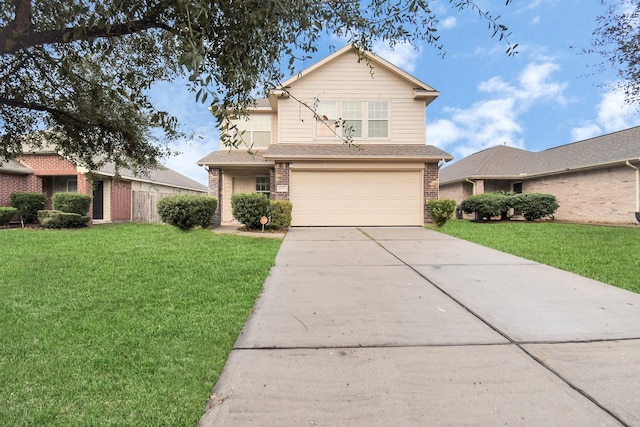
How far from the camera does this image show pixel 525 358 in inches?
114

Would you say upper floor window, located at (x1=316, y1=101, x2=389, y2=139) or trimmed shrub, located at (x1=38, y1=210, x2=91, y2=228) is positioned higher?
upper floor window, located at (x1=316, y1=101, x2=389, y2=139)

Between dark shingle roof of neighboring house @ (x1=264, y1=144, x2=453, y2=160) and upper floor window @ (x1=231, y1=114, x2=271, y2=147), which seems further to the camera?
upper floor window @ (x1=231, y1=114, x2=271, y2=147)

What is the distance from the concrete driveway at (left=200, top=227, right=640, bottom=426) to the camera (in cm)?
221

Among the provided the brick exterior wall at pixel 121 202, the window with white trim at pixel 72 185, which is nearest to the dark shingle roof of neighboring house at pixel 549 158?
the brick exterior wall at pixel 121 202

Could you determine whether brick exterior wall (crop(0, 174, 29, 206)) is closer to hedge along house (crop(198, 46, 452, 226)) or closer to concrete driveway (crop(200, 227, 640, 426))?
hedge along house (crop(198, 46, 452, 226))

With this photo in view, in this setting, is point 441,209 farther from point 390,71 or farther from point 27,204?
point 27,204

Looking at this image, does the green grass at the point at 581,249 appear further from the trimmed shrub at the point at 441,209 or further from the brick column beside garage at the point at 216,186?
the brick column beside garage at the point at 216,186

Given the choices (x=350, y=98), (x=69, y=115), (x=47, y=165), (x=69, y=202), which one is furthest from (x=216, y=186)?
(x=69, y=115)

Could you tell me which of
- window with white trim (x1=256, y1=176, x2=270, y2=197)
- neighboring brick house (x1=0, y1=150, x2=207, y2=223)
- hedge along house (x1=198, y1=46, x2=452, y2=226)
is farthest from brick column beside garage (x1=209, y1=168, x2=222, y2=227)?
neighboring brick house (x1=0, y1=150, x2=207, y2=223)

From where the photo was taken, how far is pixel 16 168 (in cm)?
1513

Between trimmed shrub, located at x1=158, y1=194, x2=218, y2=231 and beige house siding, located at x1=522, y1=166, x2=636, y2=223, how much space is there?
1783cm

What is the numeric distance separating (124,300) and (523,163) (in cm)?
2343

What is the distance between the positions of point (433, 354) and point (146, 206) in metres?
17.1

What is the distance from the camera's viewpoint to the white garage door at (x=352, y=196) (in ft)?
42.9
